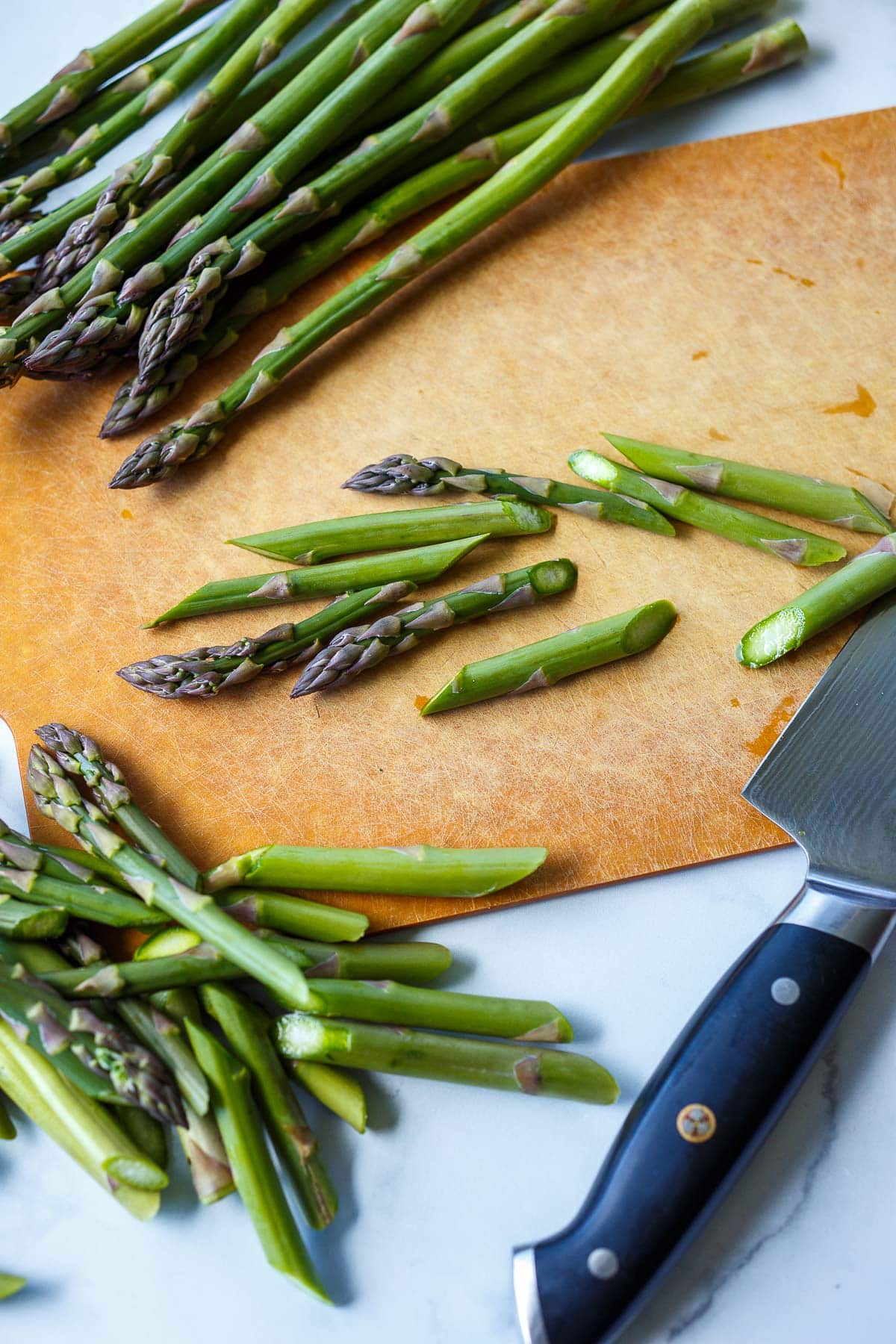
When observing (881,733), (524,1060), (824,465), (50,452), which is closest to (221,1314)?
(524,1060)

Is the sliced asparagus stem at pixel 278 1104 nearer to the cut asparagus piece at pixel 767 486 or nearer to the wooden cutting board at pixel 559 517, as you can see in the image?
the wooden cutting board at pixel 559 517

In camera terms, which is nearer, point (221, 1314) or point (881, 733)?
point (221, 1314)

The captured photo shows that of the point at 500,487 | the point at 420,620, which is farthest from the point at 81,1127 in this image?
the point at 500,487

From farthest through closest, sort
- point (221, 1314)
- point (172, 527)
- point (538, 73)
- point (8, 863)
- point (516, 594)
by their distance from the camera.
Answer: point (538, 73) < point (172, 527) < point (516, 594) < point (8, 863) < point (221, 1314)

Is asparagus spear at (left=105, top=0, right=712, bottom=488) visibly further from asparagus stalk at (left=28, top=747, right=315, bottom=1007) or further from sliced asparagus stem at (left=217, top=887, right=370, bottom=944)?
sliced asparagus stem at (left=217, top=887, right=370, bottom=944)

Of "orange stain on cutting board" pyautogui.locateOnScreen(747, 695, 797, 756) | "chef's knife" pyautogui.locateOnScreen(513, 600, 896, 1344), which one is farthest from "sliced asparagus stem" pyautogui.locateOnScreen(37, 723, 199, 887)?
→ "orange stain on cutting board" pyautogui.locateOnScreen(747, 695, 797, 756)

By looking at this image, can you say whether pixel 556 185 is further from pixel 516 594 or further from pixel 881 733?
pixel 881 733
